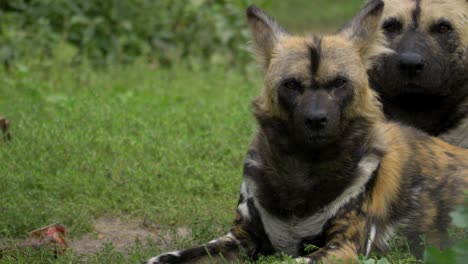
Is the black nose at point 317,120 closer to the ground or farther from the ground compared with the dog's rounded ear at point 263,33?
closer to the ground

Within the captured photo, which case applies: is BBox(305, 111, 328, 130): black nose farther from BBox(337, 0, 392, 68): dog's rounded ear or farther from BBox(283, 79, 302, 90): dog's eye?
BBox(337, 0, 392, 68): dog's rounded ear

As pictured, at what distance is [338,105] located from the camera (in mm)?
5012

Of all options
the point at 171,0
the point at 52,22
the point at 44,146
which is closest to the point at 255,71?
the point at 171,0

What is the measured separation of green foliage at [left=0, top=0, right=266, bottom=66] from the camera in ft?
30.9

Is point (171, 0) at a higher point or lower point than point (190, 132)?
higher

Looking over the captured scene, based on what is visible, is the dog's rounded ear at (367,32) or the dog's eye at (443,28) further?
the dog's eye at (443,28)

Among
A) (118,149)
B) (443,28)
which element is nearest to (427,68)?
(443,28)

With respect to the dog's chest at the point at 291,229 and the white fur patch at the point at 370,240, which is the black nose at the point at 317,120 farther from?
the white fur patch at the point at 370,240

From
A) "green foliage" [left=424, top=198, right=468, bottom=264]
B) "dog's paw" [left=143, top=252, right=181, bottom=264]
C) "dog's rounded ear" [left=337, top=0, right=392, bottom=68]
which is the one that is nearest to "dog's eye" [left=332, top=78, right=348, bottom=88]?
"dog's rounded ear" [left=337, top=0, right=392, bottom=68]

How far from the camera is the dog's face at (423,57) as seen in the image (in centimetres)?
615

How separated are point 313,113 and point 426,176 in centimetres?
83

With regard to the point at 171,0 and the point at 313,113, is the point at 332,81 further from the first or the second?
the point at 171,0

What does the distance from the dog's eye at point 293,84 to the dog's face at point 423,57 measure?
1.27 metres

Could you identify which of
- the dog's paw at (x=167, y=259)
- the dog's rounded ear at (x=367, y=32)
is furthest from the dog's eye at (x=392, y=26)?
the dog's paw at (x=167, y=259)
